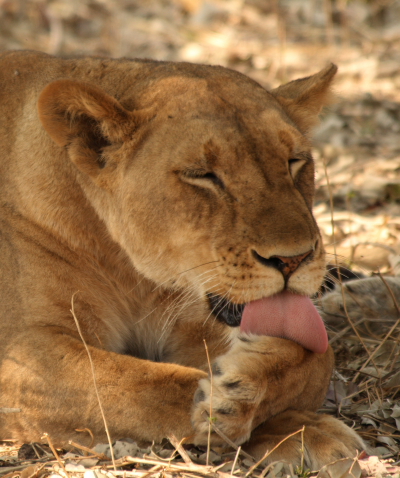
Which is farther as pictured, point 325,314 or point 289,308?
point 325,314

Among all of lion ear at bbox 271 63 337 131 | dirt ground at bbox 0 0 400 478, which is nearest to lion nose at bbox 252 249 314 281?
dirt ground at bbox 0 0 400 478

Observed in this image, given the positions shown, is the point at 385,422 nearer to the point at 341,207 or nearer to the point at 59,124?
the point at 59,124

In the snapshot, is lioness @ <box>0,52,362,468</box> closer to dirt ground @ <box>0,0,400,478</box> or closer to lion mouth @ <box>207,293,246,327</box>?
lion mouth @ <box>207,293,246,327</box>

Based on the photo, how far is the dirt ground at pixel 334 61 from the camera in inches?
158

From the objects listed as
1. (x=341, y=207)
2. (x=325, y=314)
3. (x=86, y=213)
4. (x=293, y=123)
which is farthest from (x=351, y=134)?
(x=86, y=213)

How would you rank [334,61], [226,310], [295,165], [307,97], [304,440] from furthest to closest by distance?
1. [334,61]
2. [307,97]
3. [295,165]
4. [226,310]
5. [304,440]

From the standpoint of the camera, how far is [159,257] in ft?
10.8

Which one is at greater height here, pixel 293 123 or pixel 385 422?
pixel 293 123

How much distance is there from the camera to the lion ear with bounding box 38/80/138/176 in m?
3.14

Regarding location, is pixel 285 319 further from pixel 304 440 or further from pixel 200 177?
pixel 200 177

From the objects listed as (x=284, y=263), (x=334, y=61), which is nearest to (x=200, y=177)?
(x=284, y=263)

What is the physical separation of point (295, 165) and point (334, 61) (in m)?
6.63

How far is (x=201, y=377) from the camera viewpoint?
119 inches

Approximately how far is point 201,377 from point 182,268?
489 millimetres
